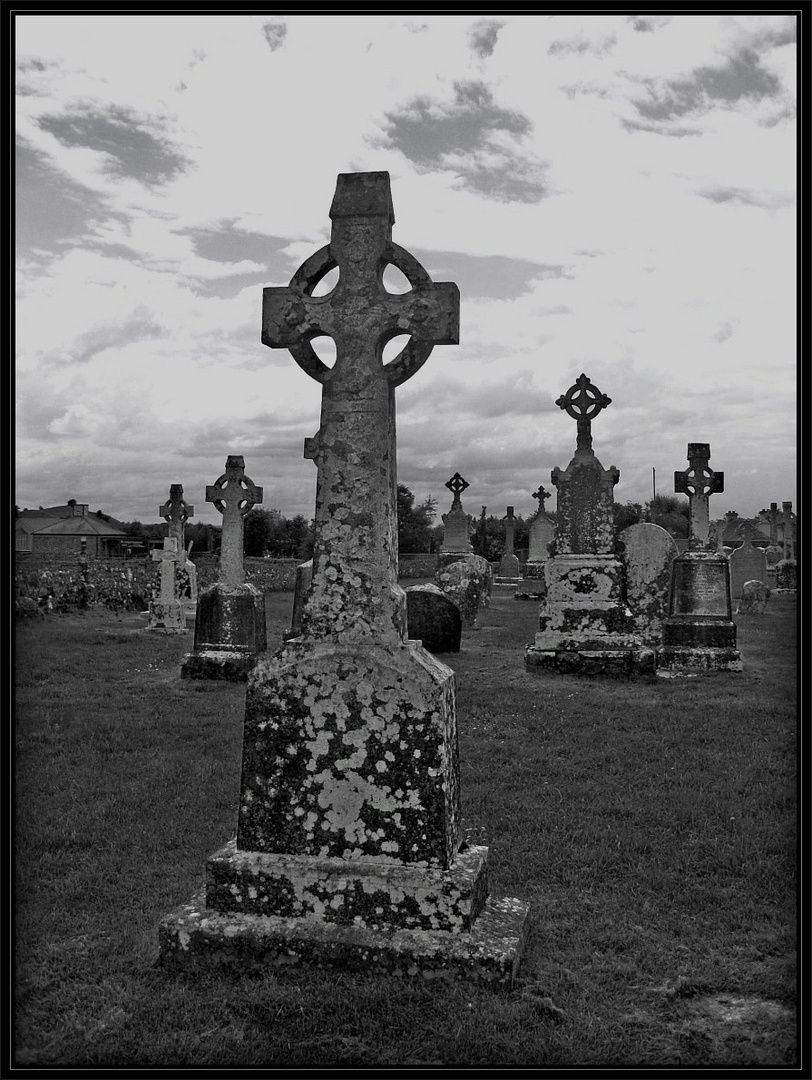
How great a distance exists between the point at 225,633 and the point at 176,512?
8.27 metres

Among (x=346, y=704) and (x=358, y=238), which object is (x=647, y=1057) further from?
(x=358, y=238)

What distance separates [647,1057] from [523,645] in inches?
507

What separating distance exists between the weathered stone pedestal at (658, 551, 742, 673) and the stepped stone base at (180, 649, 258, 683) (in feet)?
21.2

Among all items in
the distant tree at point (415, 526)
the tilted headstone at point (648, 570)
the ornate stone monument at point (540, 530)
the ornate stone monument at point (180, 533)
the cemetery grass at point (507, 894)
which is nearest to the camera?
the cemetery grass at point (507, 894)

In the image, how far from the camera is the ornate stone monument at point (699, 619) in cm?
1288

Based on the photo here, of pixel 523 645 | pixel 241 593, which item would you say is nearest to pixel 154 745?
pixel 241 593

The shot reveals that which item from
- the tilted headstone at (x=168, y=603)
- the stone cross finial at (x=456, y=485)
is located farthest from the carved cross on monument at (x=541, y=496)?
the tilted headstone at (x=168, y=603)

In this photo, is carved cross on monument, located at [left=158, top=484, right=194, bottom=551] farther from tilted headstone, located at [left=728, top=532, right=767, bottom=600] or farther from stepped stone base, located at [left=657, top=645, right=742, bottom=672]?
tilted headstone, located at [left=728, top=532, right=767, bottom=600]

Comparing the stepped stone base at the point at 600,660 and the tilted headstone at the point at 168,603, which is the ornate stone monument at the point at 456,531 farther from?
the stepped stone base at the point at 600,660

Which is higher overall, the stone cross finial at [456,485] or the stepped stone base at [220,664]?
the stone cross finial at [456,485]

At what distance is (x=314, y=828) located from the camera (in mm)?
3930

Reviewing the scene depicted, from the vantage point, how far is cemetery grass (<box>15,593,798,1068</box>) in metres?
3.23

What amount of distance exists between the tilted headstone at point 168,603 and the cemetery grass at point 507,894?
8.61 metres

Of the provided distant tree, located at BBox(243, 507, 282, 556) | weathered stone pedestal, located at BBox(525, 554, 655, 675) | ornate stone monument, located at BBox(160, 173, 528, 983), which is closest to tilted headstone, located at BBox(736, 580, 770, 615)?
weathered stone pedestal, located at BBox(525, 554, 655, 675)
